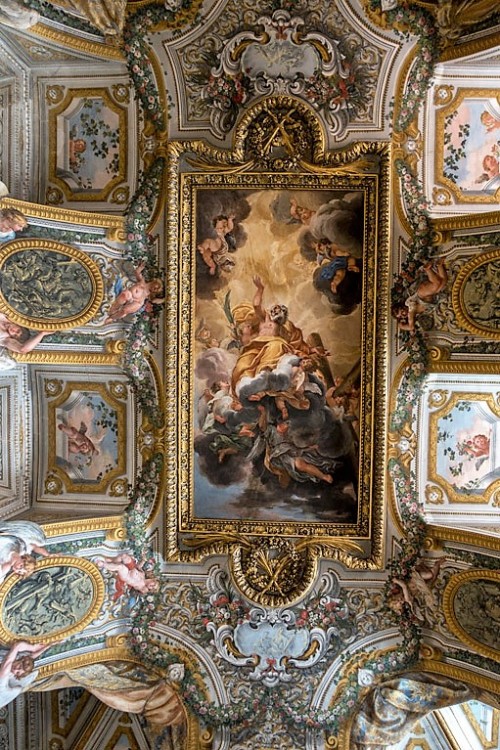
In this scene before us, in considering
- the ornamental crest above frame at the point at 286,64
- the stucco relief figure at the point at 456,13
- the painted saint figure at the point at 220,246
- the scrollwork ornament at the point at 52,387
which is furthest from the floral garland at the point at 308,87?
the scrollwork ornament at the point at 52,387

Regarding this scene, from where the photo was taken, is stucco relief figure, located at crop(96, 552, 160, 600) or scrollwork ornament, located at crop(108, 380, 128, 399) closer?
stucco relief figure, located at crop(96, 552, 160, 600)

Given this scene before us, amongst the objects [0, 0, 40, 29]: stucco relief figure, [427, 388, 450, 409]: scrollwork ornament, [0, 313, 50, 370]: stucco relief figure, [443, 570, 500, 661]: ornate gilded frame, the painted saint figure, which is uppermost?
[0, 0, 40, 29]: stucco relief figure

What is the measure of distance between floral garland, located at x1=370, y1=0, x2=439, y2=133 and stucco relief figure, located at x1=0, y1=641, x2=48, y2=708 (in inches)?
324

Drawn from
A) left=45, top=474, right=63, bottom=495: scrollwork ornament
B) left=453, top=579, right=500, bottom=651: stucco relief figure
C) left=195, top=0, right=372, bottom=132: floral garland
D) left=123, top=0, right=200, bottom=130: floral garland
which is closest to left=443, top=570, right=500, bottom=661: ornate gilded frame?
left=453, top=579, right=500, bottom=651: stucco relief figure

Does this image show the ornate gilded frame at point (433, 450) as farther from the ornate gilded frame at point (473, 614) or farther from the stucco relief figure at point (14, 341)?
the stucco relief figure at point (14, 341)

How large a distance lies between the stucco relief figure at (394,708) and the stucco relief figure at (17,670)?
431 cm

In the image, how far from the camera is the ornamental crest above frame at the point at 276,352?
879 centimetres

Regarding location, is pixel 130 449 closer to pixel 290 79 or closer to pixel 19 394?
pixel 19 394

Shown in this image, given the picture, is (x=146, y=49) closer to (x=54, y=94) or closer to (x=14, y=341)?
(x=54, y=94)

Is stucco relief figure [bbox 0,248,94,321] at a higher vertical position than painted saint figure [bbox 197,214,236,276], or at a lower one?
lower

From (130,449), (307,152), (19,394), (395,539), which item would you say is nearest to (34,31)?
(307,152)

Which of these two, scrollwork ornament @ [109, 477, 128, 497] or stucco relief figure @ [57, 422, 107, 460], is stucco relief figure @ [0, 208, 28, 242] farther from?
scrollwork ornament @ [109, 477, 128, 497]

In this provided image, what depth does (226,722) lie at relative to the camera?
29.5ft

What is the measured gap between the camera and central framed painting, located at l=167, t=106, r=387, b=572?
882 cm
